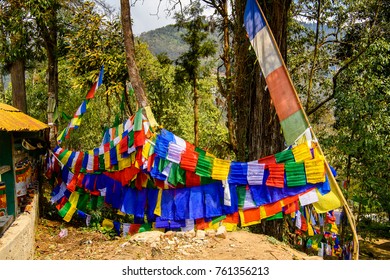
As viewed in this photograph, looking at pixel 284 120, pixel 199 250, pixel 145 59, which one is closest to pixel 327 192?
pixel 284 120

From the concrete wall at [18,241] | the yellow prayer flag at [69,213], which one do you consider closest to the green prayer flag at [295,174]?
the concrete wall at [18,241]

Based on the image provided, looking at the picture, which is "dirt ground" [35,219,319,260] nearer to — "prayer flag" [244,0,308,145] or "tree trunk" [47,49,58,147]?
"prayer flag" [244,0,308,145]

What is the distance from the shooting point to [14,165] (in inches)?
241

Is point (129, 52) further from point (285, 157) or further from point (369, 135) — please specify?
point (369, 135)

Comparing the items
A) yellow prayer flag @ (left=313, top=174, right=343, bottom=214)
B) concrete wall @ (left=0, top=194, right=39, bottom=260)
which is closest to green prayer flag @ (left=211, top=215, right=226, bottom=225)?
yellow prayer flag @ (left=313, top=174, right=343, bottom=214)

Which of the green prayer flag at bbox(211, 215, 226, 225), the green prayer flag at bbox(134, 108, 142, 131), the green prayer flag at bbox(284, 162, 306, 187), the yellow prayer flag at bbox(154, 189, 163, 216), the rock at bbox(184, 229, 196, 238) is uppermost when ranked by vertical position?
the green prayer flag at bbox(134, 108, 142, 131)

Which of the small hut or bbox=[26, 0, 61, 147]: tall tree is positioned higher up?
bbox=[26, 0, 61, 147]: tall tree

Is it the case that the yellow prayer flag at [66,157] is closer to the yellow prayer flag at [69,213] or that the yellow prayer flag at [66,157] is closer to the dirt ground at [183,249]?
the yellow prayer flag at [69,213]

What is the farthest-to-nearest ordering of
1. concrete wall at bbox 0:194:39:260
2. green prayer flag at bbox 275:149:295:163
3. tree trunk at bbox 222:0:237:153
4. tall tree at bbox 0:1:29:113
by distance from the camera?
tall tree at bbox 0:1:29:113, tree trunk at bbox 222:0:237:153, green prayer flag at bbox 275:149:295:163, concrete wall at bbox 0:194:39:260

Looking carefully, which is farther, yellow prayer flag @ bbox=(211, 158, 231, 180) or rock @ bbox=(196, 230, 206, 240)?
yellow prayer flag @ bbox=(211, 158, 231, 180)

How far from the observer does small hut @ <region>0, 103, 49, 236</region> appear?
17.9 feet

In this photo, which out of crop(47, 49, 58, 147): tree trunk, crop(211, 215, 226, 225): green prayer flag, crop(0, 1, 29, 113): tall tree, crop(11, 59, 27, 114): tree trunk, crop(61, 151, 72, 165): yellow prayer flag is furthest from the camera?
crop(11, 59, 27, 114): tree trunk

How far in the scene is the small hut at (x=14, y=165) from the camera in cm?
544

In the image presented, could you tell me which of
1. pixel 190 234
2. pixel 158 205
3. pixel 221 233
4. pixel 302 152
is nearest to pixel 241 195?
pixel 221 233
